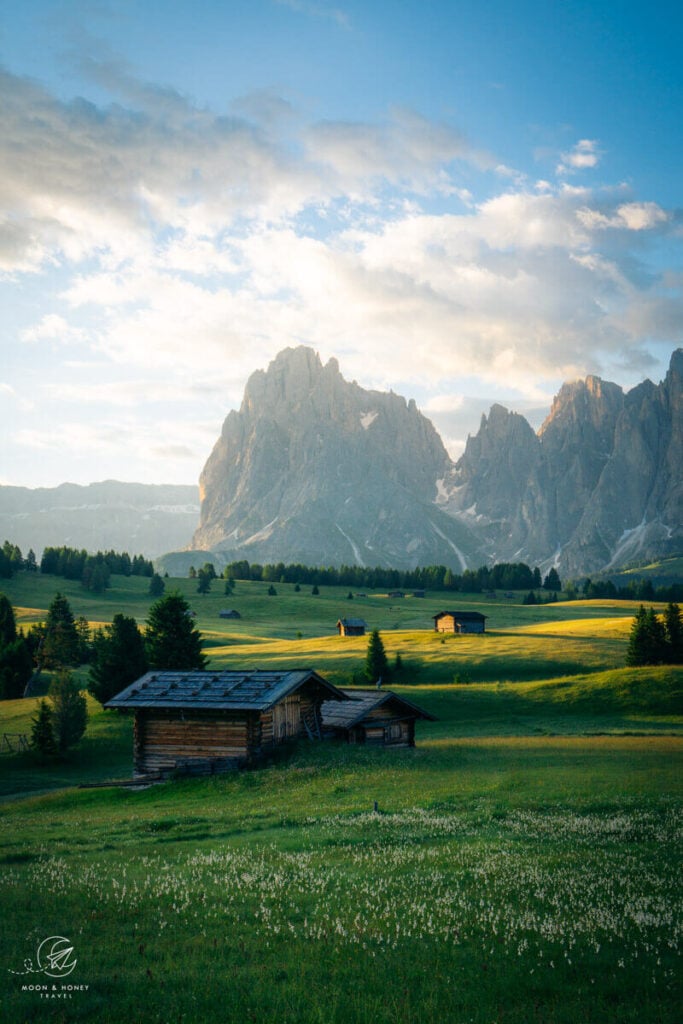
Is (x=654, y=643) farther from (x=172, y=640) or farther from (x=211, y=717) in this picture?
(x=211, y=717)

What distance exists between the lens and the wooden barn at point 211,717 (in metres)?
31.7

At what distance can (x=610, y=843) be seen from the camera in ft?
52.3

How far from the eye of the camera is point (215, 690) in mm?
33594

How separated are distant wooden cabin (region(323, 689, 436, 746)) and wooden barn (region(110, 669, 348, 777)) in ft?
10.2

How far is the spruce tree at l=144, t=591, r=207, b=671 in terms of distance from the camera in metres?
59.5

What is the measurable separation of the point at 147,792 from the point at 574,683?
4495 centimetres

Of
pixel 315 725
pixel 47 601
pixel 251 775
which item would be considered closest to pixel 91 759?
pixel 315 725

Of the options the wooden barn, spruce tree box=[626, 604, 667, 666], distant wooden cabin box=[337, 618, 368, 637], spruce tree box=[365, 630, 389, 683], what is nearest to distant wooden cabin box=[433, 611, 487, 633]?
distant wooden cabin box=[337, 618, 368, 637]

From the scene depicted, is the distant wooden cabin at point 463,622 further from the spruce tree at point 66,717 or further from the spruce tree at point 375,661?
the spruce tree at point 66,717

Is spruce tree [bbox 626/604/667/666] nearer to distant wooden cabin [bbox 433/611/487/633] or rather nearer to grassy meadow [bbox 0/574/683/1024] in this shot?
distant wooden cabin [bbox 433/611/487/633]

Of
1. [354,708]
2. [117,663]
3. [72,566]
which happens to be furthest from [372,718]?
[72,566]

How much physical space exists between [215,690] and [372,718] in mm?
10471

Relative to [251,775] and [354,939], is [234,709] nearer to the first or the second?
[251,775]
